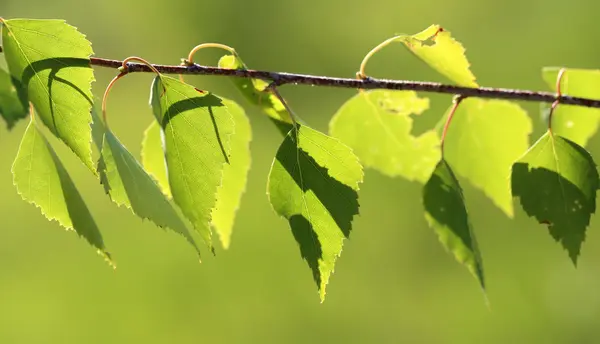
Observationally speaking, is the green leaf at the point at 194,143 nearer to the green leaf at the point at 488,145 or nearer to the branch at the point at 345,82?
the branch at the point at 345,82

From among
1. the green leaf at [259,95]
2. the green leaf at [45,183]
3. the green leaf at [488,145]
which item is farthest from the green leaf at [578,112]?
the green leaf at [45,183]

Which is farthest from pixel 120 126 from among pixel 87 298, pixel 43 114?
pixel 43 114

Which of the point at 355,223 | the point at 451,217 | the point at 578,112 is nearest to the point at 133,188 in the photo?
the point at 451,217

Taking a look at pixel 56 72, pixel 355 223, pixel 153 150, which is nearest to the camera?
pixel 56 72

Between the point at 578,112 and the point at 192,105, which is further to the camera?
the point at 578,112

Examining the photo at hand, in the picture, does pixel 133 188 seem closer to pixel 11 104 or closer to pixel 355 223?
pixel 11 104

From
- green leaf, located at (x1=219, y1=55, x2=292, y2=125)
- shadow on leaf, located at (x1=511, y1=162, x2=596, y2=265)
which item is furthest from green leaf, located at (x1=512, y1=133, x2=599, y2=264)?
green leaf, located at (x1=219, y1=55, x2=292, y2=125)

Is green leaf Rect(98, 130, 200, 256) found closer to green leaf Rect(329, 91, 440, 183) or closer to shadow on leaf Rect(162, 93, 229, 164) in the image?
shadow on leaf Rect(162, 93, 229, 164)
